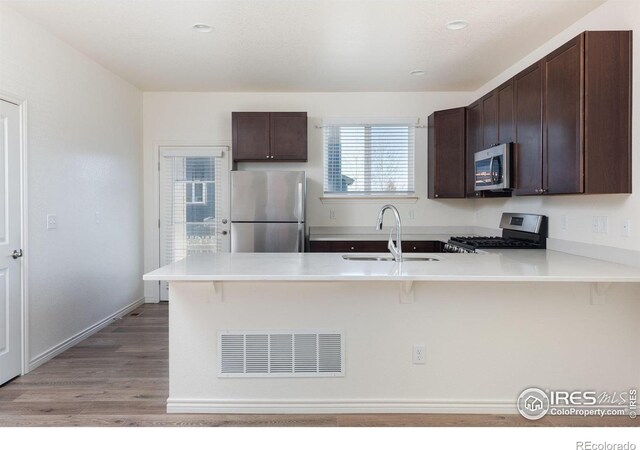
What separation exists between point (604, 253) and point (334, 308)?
181 cm

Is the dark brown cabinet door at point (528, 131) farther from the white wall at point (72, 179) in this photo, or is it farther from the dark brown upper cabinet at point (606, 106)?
the white wall at point (72, 179)

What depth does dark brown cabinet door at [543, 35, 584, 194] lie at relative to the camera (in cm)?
265

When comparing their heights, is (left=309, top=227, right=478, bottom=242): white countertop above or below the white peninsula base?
above

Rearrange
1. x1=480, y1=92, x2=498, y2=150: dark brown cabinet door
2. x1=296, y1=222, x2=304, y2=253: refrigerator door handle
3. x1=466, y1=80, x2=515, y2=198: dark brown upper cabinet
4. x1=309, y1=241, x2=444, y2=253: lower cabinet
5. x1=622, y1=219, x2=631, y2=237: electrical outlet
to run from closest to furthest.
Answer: x1=622, y1=219, x2=631, y2=237: electrical outlet → x1=466, y1=80, x2=515, y2=198: dark brown upper cabinet → x1=480, y1=92, x2=498, y2=150: dark brown cabinet door → x1=309, y1=241, x2=444, y2=253: lower cabinet → x1=296, y1=222, x2=304, y2=253: refrigerator door handle

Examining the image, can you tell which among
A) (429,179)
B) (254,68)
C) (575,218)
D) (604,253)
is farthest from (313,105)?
(604,253)

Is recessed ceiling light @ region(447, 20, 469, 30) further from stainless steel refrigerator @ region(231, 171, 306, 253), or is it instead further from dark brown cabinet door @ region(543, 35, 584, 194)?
stainless steel refrigerator @ region(231, 171, 306, 253)

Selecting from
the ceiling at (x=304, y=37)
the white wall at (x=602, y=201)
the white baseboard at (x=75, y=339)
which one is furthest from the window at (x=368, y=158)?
the white baseboard at (x=75, y=339)

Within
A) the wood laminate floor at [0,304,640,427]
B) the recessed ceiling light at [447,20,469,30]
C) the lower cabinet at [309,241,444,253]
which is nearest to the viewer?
the wood laminate floor at [0,304,640,427]

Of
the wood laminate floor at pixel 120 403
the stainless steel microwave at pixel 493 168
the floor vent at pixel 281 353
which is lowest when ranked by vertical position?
the wood laminate floor at pixel 120 403

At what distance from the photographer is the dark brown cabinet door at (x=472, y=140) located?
14.1 feet

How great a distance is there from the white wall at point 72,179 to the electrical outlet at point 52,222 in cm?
3

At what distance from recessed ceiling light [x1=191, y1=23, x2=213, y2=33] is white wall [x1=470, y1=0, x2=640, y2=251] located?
265cm

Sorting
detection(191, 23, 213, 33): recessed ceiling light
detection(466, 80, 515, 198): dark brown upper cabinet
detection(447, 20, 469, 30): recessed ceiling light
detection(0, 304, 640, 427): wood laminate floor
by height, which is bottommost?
detection(0, 304, 640, 427): wood laminate floor

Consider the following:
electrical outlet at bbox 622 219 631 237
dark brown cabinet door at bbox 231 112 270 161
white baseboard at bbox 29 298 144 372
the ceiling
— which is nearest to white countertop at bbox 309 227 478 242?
dark brown cabinet door at bbox 231 112 270 161
